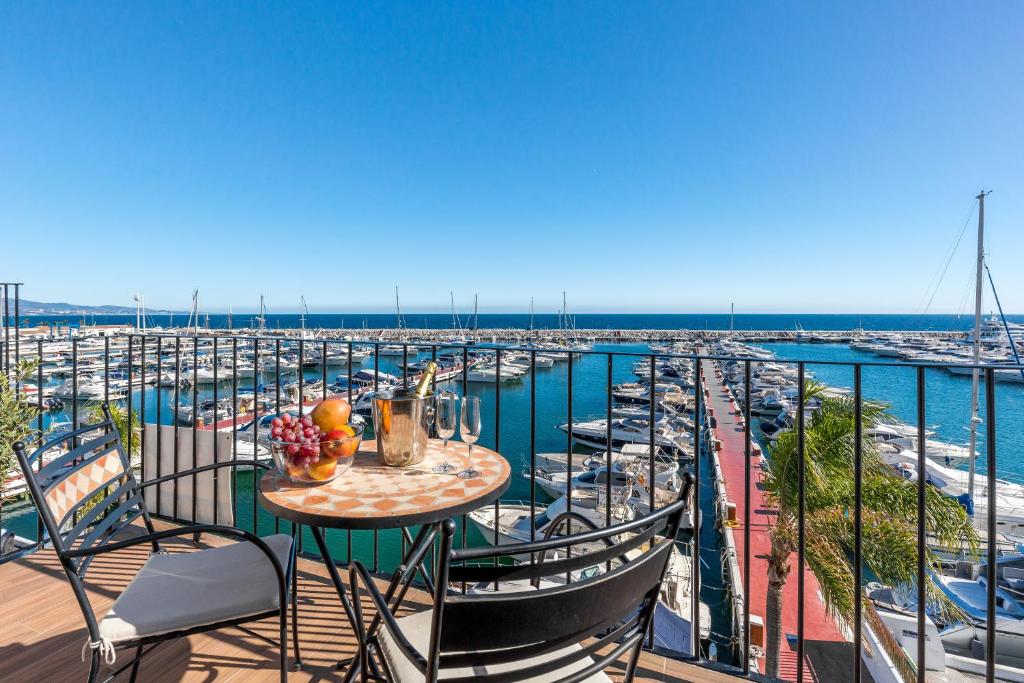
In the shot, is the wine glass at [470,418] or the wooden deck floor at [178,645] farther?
the wooden deck floor at [178,645]

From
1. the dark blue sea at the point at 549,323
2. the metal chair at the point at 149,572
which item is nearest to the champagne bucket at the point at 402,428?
the metal chair at the point at 149,572

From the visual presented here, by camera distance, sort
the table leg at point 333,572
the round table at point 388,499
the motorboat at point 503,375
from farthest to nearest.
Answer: the motorboat at point 503,375 < the table leg at point 333,572 < the round table at point 388,499

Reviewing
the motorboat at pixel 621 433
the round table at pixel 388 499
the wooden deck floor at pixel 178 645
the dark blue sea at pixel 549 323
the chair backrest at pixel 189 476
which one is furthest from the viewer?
the dark blue sea at pixel 549 323

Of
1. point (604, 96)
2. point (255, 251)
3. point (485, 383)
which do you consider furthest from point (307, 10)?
point (485, 383)

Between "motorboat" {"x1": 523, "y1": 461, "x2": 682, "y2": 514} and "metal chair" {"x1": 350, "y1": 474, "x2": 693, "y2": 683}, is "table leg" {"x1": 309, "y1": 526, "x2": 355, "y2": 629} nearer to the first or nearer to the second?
"metal chair" {"x1": 350, "y1": 474, "x2": 693, "y2": 683}

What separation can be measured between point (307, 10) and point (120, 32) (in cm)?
239

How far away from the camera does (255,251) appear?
21.1 meters

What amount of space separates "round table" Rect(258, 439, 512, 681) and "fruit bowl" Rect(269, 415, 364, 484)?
0.15 ft

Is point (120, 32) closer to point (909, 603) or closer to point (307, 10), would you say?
point (307, 10)

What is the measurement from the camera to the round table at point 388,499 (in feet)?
3.99

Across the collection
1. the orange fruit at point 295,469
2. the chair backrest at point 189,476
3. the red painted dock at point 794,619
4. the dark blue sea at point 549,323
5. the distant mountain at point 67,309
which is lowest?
the red painted dock at point 794,619

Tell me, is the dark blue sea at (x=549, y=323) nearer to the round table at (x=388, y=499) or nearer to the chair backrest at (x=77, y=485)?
the chair backrest at (x=77, y=485)

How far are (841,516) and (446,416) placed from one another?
749 centimetres

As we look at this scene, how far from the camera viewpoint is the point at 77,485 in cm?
159
